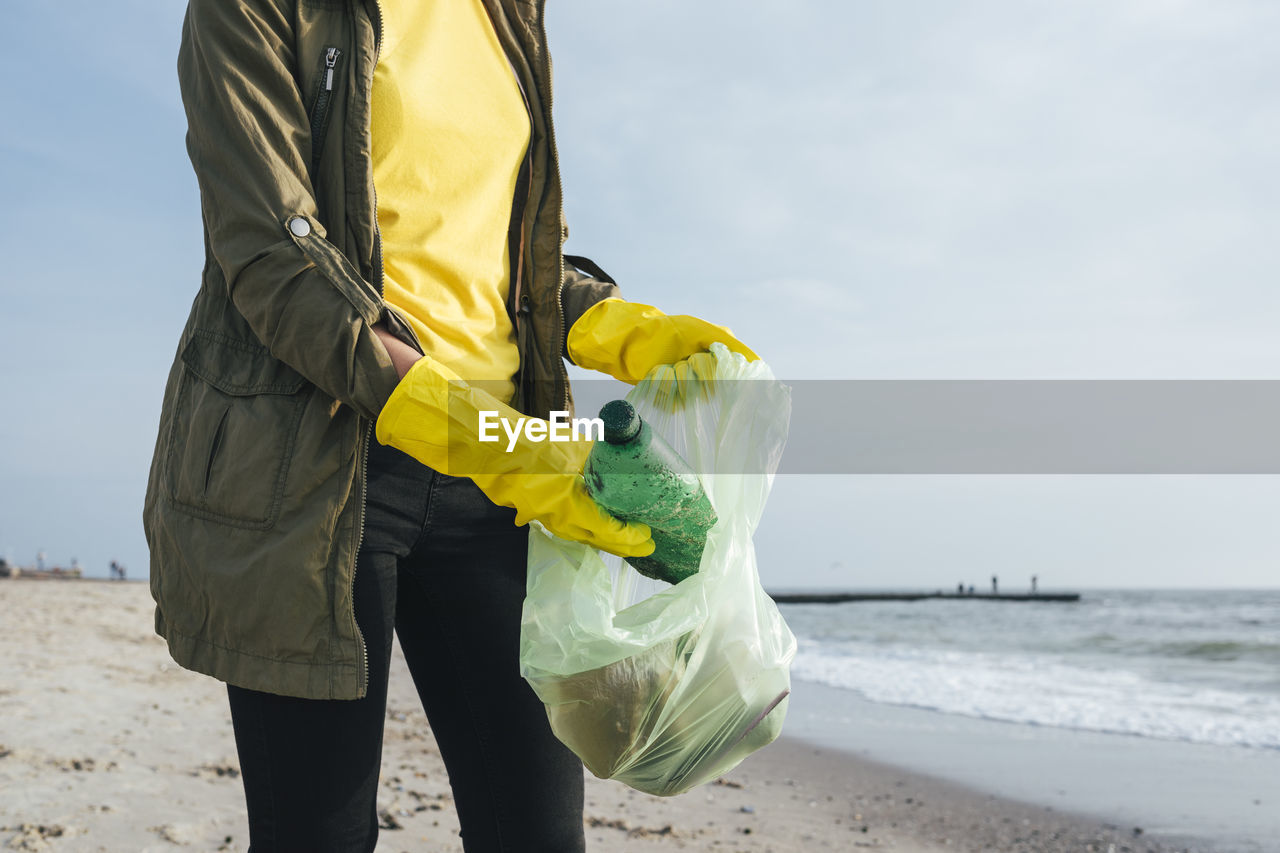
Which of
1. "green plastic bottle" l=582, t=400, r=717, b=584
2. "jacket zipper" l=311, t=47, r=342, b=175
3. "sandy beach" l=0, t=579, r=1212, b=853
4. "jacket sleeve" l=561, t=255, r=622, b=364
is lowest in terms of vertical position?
"sandy beach" l=0, t=579, r=1212, b=853

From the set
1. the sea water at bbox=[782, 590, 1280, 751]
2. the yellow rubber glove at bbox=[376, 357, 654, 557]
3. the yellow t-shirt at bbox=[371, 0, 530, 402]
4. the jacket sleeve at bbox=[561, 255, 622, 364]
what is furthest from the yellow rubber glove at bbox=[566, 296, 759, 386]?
the sea water at bbox=[782, 590, 1280, 751]

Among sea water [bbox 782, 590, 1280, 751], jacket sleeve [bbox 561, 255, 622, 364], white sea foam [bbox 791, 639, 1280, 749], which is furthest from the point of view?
sea water [bbox 782, 590, 1280, 751]

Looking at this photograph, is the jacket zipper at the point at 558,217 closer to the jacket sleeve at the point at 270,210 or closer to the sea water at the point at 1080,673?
the jacket sleeve at the point at 270,210

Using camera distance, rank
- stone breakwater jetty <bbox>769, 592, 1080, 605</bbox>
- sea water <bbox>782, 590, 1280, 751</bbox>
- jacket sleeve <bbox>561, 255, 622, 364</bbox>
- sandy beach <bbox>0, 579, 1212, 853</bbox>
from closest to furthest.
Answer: jacket sleeve <bbox>561, 255, 622, 364</bbox>, sandy beach <bbox>0, 579, 1212, 853</bbox>, sea water <bbox>782, 590, 1280, 751</bbox>, stone breakwater jetty <bbox>769, 592, 1080, 605</bbox>

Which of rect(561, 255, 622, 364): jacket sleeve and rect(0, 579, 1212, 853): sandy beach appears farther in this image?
rect(0, 579, 1212, 853): sandy beach

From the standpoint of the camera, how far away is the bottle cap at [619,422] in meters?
1.01

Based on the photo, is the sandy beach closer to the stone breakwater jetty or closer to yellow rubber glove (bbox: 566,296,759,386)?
yellow rubber glove (bbox: 566,296,759,386)

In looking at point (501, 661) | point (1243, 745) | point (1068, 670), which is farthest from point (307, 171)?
point (1068, 670)

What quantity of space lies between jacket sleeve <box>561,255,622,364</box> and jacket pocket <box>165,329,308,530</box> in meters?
0.50

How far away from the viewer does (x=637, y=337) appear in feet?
4.66

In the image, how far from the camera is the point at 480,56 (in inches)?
52.8

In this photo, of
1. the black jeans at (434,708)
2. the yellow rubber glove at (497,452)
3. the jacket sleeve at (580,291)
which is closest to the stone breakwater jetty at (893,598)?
the jacket sleeve at (580,291)

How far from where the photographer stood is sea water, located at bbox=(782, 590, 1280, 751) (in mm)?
5914

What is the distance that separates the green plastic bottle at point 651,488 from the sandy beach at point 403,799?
210 cm
